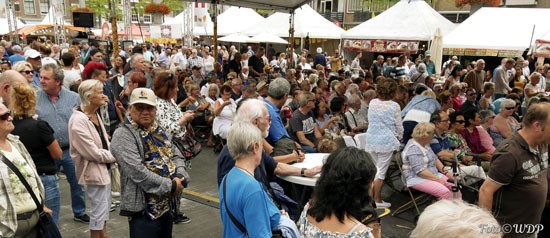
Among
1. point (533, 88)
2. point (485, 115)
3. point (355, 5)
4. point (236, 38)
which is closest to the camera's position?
point (485, 115)

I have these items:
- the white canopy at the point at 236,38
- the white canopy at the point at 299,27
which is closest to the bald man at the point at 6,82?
the white canopy at the point at 299,27

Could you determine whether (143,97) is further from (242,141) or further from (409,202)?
(409,202)

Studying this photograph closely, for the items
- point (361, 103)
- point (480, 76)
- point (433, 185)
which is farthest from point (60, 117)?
point (480, 76)

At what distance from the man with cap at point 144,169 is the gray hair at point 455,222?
1.85 m

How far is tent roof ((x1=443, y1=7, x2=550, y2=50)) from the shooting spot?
834cm

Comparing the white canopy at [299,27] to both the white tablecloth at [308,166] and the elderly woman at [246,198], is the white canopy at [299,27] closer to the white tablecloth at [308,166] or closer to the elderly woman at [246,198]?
the white tablecloth at [308,166]

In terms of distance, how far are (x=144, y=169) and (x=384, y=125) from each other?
328 centimetres

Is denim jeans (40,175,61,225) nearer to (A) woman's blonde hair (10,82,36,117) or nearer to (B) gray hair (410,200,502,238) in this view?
(A) woman's blonde hair (10,82,36,117)

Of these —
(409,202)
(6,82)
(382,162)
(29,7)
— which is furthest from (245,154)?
(29,7)

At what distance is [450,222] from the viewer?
163cm

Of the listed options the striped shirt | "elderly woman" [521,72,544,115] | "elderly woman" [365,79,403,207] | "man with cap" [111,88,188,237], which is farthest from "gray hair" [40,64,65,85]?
"elderly woman" [521,72,544,115]

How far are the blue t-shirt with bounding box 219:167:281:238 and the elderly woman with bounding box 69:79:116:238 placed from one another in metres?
1.79

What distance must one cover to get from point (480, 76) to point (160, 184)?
10735 mm

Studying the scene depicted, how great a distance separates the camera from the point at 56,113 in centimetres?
422
